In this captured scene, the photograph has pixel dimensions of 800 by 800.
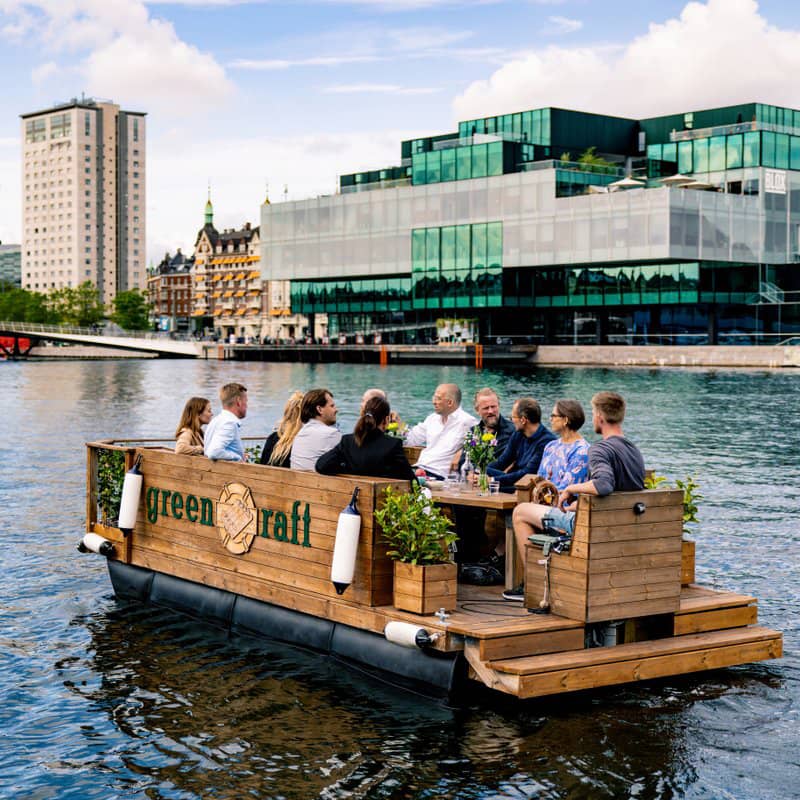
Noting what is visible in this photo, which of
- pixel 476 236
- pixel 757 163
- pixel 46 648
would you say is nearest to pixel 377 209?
pixel 476 236

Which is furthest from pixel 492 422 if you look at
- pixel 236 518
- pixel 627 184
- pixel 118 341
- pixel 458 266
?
pixel 118 341

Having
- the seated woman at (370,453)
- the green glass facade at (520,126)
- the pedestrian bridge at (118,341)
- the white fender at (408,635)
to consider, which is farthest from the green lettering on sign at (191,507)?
the pedestrian bridge at (118,341)

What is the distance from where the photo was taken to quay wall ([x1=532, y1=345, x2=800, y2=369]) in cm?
7469

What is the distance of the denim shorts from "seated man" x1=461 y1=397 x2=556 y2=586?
4.60 ft

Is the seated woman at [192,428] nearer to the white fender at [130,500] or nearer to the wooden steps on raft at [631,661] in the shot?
the white fender at [130,500]

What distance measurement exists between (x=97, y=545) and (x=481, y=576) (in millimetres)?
4556

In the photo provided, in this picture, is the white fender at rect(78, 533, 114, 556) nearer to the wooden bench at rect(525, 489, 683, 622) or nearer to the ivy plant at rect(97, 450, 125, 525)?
the ivy plant at rect(97, 450, 125, 525)

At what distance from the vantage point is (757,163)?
8531 centimetres

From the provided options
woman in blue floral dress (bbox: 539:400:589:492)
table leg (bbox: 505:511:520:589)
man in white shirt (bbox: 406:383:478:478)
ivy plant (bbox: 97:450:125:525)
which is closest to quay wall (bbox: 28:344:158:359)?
ivy plant (bbox: 97:450:125:525)

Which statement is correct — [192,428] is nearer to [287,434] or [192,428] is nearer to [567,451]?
[287,434]

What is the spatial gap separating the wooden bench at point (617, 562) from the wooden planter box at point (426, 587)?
2.03 feet

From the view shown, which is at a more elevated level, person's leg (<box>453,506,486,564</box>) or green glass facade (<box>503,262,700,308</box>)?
green glass facade (<box>503,262,700,308</box>)

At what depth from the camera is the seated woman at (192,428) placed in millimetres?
12164

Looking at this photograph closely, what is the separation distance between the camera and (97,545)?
506 inches
